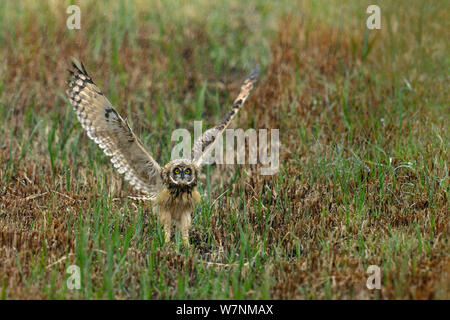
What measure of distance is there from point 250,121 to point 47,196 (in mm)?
2231

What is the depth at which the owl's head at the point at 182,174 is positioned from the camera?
4.21m

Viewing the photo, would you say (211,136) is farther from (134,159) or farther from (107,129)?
(107,129)

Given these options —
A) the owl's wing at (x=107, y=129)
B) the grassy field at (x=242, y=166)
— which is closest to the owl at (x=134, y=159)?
the owl's wing at (x=107, y=129)

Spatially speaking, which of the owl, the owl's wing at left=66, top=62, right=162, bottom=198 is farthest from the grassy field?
the owl's wing at left=66, top=62, right=162, bottom=198

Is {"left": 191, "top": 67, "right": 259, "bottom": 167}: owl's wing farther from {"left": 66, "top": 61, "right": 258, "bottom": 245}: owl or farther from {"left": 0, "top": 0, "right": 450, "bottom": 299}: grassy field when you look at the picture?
{"left": 0, "top": 0, "right": 450, "bottom": 299}: grassy field

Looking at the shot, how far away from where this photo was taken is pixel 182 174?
13.8 ft

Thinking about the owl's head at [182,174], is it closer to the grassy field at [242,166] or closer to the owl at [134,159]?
the owl at [134,159]

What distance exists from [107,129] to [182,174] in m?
0.65

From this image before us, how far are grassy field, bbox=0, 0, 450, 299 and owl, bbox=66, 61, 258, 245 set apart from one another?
0.17 m

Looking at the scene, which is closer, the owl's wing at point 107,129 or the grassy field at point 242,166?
the grassy field at point 242,166

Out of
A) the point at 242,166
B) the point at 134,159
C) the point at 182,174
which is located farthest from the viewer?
the point at 242,166

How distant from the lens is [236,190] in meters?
5.26

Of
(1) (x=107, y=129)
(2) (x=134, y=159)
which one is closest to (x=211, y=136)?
(2) (x=134, y=159)
